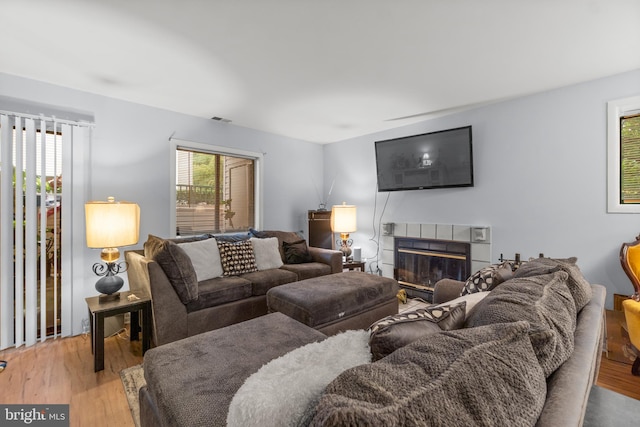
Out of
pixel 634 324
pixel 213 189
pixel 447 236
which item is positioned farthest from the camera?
pixel 213 189

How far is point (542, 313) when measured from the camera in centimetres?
81

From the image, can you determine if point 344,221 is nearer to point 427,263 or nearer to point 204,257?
point 427,263

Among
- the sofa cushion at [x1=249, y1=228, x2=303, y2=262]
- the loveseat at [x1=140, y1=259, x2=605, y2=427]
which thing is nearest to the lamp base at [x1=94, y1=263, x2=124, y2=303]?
the loveseat at [x1=140, y1=259, x2=605, y2=427]

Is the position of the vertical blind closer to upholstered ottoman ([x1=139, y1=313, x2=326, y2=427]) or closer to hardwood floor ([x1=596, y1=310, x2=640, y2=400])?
upholstered ottoman ([x1=139, y1=313, x2=326, y2=427])

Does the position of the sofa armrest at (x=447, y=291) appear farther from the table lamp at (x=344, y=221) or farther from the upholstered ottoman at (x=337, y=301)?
the table lamp at (x=344, y=221)

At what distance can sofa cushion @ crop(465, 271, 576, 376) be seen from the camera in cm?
70

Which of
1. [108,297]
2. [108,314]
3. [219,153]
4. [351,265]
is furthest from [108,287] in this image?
[351,265]

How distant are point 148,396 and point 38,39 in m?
2.39

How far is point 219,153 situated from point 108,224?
5.90ft

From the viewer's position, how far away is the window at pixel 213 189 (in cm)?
357

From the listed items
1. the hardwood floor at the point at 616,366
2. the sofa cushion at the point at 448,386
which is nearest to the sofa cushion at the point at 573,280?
the sofa cushion at the point at 448,386

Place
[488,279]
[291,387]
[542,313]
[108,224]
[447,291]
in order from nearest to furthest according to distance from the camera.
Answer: [291,387]
[542,313]
[488,279]
[447,291]
[108,224]

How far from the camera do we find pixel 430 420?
45 cm

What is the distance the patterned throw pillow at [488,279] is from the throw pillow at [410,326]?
2.35ft
